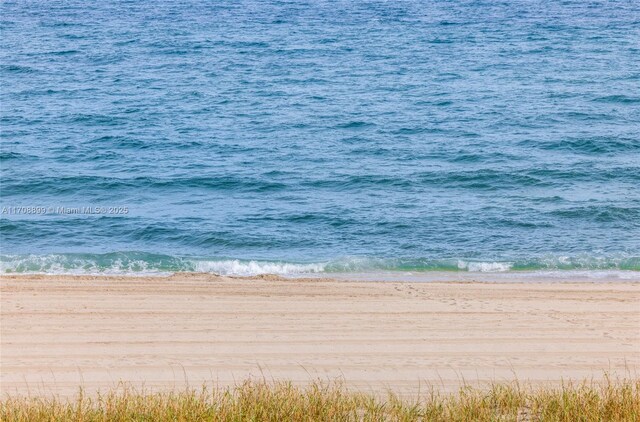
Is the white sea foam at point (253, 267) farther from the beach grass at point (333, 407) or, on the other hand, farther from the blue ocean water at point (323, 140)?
the beach grass at point (333, 407)

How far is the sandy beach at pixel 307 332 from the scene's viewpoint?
1033 centimetres

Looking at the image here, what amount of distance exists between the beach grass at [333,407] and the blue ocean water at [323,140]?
7.65 metres

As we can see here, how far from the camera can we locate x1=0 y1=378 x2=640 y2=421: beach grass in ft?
26.7

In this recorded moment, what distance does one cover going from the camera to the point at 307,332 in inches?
470

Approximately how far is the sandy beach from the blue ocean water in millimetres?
2174

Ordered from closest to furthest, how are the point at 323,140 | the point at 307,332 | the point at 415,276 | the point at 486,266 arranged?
the point at 307,332 < the point at 415,276 < the point at 486,266 < the point at 323,140

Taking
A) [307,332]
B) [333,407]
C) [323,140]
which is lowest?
[323,140]

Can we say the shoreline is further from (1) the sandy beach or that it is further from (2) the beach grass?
(2) the beach grass

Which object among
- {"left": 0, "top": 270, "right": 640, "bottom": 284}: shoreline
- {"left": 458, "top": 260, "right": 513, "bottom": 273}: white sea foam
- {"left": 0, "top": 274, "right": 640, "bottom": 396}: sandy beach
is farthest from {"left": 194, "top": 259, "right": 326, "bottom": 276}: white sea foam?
{"left": 458, "top": 260, "right": 513, "bottom": 273}: white sea foam

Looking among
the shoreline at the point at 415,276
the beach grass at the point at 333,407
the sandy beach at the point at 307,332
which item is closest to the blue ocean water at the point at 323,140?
the shoreline at the point at 415,276

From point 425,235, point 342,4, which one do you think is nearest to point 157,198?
point 425,235

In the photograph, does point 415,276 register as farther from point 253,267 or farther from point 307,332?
point 307,332

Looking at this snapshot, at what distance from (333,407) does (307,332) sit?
3.60 metres

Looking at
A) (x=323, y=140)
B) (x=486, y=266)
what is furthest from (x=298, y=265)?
(x=323, y=140)
